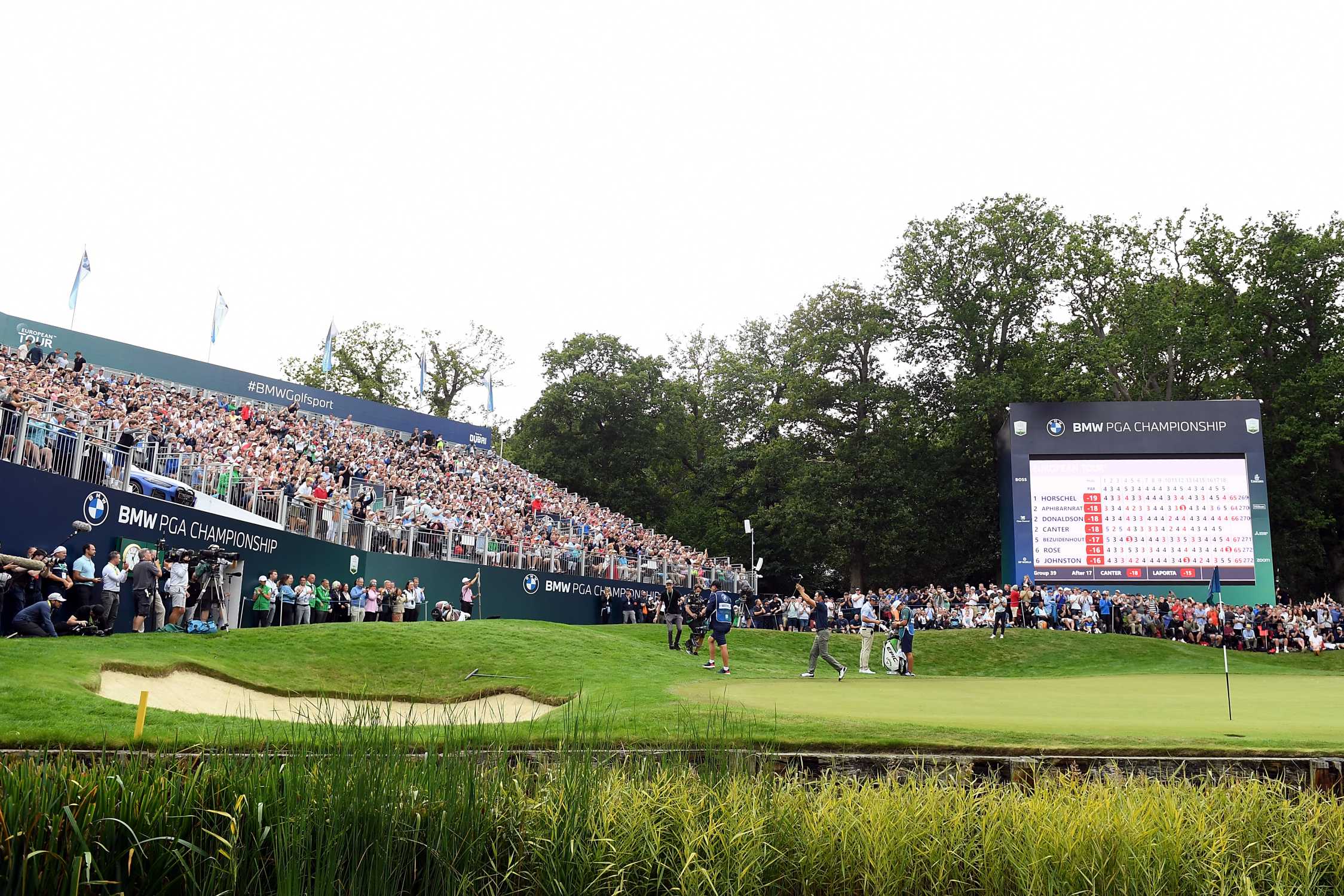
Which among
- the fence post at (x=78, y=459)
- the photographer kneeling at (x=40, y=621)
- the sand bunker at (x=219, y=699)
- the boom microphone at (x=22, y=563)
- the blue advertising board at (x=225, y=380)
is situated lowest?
the sand bunker at (x=219, y=699)

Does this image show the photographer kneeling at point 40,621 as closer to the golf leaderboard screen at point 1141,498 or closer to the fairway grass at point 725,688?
the fairway grass at point 725,688

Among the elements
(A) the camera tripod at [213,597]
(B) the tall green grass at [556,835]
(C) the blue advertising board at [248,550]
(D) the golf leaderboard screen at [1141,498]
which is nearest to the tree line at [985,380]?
(D) the golf leaderboard screen at [1141,498]

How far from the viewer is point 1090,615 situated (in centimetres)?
3145

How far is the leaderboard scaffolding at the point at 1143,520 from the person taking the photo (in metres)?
32.9

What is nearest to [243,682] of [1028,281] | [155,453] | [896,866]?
[155,453]

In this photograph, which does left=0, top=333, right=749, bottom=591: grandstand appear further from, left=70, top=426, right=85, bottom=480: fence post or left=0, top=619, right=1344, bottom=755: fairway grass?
left=0, top=619, right=1344, bottom=755: fairway grass

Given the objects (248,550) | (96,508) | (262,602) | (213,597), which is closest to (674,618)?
(262,602)

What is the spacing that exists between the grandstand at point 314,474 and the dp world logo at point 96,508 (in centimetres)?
29

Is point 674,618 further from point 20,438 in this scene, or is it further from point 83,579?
point 20,438

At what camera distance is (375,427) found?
145ft

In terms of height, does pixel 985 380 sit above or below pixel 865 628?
above

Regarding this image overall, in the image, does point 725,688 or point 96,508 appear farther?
point 96,508

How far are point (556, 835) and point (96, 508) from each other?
17.1 meters

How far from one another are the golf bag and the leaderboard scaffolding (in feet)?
39.1
